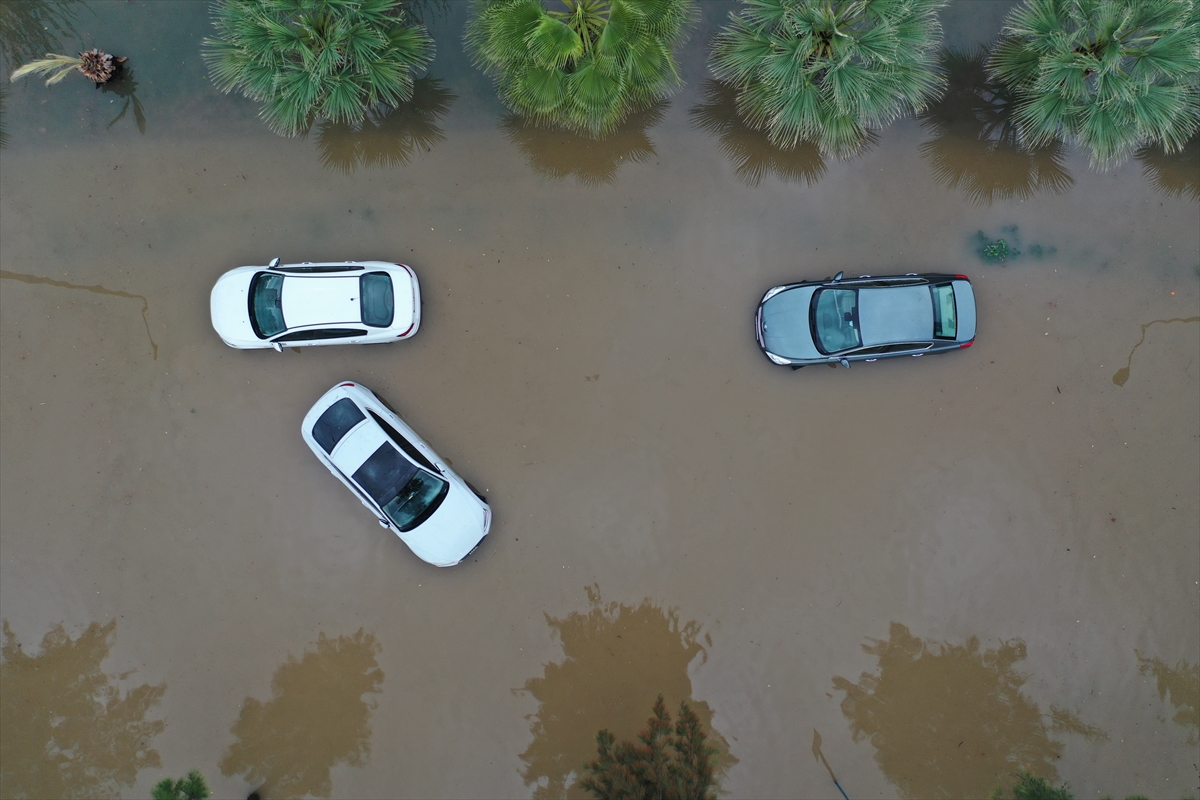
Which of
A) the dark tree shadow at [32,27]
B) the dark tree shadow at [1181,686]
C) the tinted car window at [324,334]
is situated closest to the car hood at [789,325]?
the tinted car window at [324,334]

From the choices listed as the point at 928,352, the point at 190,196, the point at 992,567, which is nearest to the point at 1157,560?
the point at 992,567

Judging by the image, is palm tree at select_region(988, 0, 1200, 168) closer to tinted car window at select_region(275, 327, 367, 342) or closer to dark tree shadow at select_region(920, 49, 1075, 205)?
dark tree shadow at select_region(920, 49, 1075, 205)

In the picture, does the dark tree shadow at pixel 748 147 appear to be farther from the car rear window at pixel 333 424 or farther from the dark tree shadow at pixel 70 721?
the dark tree shadow at pixel 70 721

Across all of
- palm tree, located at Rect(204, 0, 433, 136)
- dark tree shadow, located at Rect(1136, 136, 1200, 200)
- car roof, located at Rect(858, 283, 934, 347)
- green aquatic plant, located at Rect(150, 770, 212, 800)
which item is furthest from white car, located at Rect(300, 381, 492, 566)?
dark tree shadow, located at Rect(1136, 136, 1200, 200)

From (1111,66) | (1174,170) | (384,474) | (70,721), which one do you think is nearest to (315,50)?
(384,474)

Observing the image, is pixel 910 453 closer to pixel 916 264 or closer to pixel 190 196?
pixel 916 264

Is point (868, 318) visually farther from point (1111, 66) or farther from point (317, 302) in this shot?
point (317, 302)
